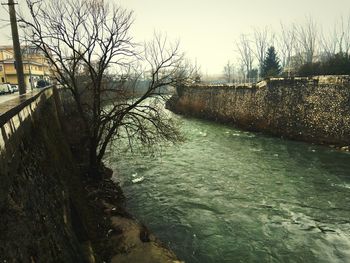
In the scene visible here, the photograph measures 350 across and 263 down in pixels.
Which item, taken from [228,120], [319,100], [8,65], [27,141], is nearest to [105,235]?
[27,141]

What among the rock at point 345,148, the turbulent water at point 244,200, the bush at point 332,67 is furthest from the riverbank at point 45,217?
the bush at point 332,67

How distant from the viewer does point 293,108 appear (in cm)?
2516

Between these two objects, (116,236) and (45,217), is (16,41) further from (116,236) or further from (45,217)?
(45,217)

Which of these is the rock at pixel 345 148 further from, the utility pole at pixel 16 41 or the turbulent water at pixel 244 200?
the utility pole at pixel 16 41

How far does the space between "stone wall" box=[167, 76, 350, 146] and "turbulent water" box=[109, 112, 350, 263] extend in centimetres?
250

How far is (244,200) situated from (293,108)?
15217mm

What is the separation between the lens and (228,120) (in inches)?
1267

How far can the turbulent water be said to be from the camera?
29.6ft

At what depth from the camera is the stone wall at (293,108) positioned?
71.2 ft

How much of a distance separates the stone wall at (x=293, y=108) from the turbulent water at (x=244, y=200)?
250 centimetres

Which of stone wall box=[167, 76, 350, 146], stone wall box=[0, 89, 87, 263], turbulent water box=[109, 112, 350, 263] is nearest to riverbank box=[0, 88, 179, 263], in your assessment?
stone wall box=[0, 89, 87, 263]

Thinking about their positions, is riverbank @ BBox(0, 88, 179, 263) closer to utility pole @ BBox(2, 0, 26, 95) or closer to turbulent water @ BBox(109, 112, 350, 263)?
turbulent water @ BBox(109, 112, 350, 263)

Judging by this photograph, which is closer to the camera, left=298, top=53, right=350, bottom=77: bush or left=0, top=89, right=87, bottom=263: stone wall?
left=0, top=89, right=87, bottom=263: stone wall

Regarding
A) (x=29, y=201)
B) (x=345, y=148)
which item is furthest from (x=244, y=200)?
(x=345, y=148)
